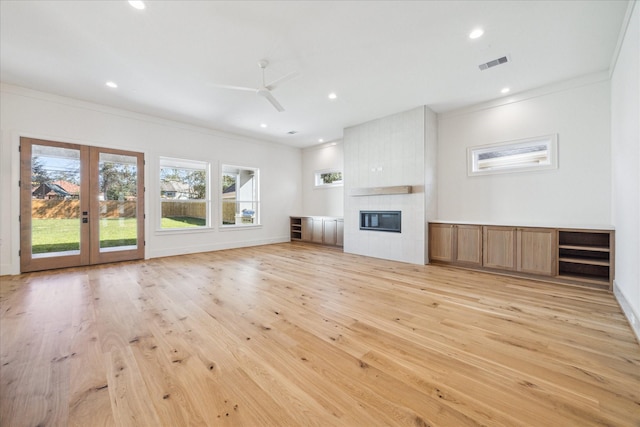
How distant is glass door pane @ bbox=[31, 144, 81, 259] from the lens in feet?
14.9

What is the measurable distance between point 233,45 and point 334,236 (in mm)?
5153

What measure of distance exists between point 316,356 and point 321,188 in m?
6.63

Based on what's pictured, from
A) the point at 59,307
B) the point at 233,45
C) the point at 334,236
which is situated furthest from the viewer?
the point at 334,236

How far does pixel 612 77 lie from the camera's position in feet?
11.9

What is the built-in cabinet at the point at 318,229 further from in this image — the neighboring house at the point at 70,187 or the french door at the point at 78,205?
the neighboring house at the point at 70,187

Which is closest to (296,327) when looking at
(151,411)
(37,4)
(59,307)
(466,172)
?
(151,411)

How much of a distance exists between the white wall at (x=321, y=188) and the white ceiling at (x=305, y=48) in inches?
115

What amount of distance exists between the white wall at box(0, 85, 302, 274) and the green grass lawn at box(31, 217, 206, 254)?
10.2 inches

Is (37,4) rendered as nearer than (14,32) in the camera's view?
Yes

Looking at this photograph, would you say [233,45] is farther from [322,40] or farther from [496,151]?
[496,151]

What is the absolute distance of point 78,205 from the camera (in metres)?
4.88

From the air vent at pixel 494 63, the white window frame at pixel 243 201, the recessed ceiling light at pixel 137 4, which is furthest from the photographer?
the white window frame at pixel 243 201

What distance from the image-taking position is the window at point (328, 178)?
782 centimetres

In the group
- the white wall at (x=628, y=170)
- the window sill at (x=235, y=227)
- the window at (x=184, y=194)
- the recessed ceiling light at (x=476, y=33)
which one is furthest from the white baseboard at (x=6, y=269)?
the white wall at (x=628, y=170)
